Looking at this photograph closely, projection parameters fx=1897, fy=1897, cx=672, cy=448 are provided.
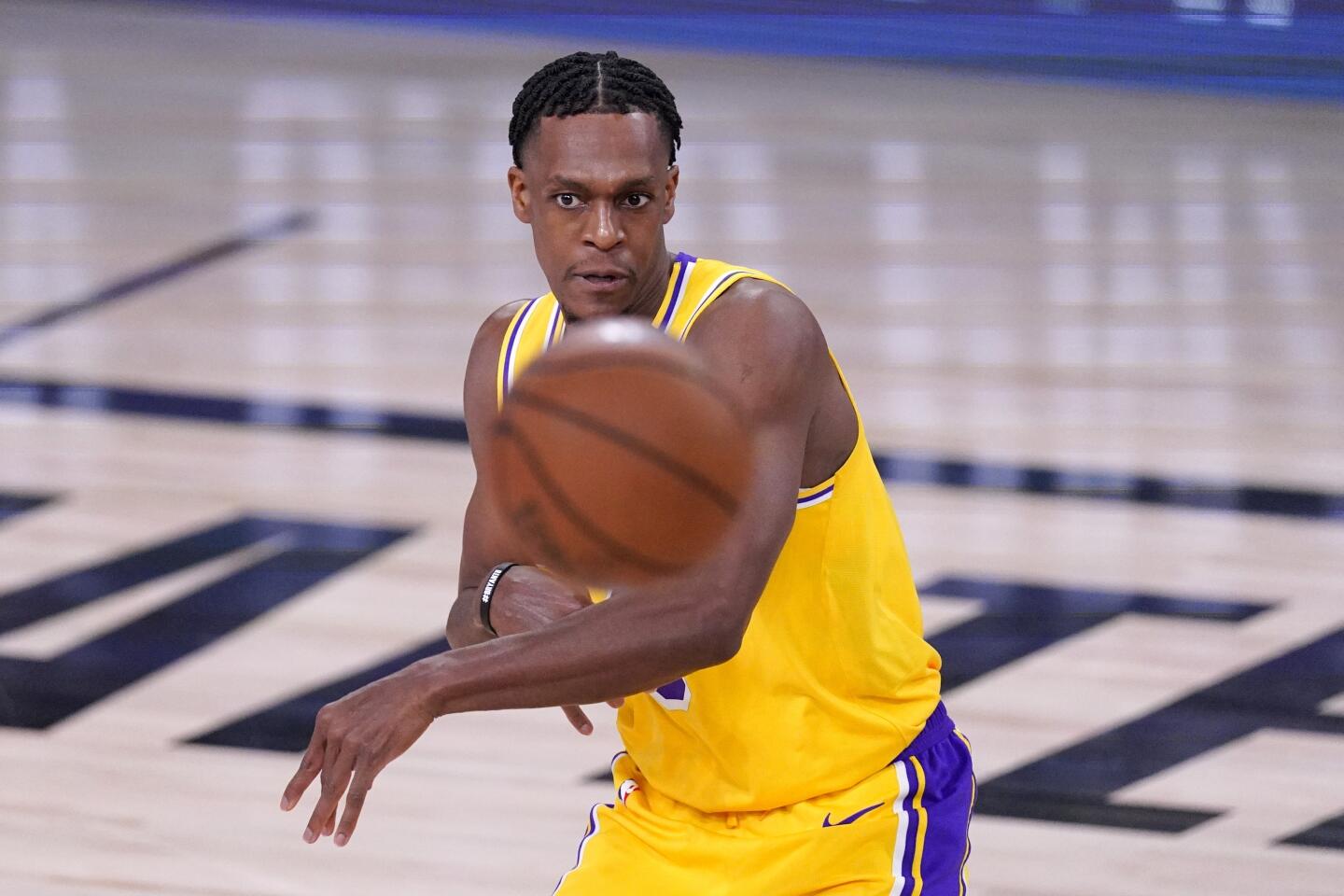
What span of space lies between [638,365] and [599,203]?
0.28m

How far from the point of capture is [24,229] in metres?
8.02

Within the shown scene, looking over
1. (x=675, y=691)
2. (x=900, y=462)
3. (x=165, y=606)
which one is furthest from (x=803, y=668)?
(x=900, y=462)

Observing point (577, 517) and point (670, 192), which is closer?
point (577, 517)

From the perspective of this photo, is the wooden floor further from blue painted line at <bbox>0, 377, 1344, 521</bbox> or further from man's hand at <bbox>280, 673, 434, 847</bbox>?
man's hand at <bbox>280, 673, 434, 847</bbox>

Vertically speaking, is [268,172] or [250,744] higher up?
[268,172]

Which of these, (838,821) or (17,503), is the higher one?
(838,821)

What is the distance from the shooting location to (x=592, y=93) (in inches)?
81.0

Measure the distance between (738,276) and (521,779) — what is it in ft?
5.83

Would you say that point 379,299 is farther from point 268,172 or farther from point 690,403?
point 690,403

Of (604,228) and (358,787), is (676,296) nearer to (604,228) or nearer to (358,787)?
(604,228)

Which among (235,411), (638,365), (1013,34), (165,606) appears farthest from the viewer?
(1013,34)

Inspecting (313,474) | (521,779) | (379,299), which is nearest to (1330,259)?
(379,299)

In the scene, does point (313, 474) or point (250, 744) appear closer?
point (250, 744)

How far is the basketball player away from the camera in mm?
1854
